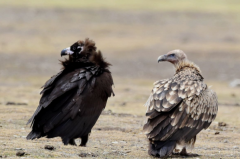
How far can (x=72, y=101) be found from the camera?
7.91m

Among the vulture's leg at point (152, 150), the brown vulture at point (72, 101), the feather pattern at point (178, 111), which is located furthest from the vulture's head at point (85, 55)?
the vulture's leg at point (152, 150)

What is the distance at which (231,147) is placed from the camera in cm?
887

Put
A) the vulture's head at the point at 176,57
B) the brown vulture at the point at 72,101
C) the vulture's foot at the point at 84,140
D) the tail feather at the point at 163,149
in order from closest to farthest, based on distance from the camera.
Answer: the tail feather at the point at 163,149, the brown vulture at the point at 72,101, the vulture's foot at the point at 84,140, the vulture's head at the point at 176,57

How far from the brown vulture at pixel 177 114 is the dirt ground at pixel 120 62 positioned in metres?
0.44

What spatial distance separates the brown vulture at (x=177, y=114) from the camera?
7.27m

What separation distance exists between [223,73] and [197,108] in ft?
50.3

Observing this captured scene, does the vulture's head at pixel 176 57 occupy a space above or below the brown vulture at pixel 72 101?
above

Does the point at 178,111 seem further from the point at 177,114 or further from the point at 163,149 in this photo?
the point at 163,149

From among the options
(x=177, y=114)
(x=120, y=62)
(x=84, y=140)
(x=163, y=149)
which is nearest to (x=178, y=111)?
(x=177, y=114)

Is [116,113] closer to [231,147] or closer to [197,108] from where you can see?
[231,147]

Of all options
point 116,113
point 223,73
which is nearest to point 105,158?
point 116,113

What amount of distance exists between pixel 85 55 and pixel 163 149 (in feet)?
8.08

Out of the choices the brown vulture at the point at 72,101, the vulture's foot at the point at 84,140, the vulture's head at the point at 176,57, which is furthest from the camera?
the vulture's head at the point at 176,57

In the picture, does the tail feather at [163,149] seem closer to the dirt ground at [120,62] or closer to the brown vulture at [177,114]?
the brown vulture at [177,114]
